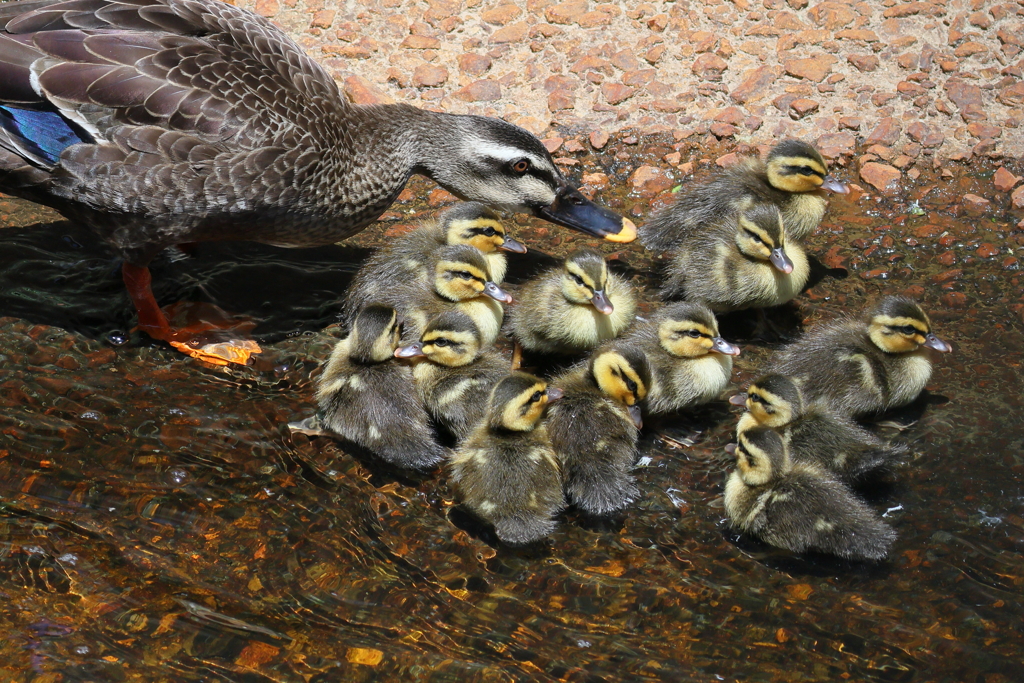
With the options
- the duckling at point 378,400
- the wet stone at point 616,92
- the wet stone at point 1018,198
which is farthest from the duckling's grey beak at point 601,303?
the wet stone at point 1018,198

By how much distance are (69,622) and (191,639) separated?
0.41 metres

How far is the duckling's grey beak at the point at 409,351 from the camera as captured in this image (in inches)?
153

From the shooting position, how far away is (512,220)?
5363 mm

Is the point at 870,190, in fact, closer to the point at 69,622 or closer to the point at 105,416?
the point at 105,416

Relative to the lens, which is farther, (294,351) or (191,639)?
(294,351)

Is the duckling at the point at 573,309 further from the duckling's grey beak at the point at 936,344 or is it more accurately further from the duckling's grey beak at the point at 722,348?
the duckling's grey beak at the point at 936,344

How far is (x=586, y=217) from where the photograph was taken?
16.1ft

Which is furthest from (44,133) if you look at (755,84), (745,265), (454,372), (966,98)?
(966,98)

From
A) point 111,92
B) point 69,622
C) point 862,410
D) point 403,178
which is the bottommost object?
point 69,622

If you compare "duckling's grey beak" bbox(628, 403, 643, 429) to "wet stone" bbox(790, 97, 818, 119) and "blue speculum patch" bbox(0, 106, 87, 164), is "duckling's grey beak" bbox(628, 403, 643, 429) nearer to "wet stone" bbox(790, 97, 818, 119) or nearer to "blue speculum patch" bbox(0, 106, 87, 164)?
"blue speculum patch" bbox(0, 106, 87, 164)

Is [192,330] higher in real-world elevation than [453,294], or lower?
lower

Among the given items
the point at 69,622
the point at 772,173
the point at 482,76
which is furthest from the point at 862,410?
the point at 482,76

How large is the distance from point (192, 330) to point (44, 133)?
1.07m

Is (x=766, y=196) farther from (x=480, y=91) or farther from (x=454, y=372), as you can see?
(x=480, y=91)
